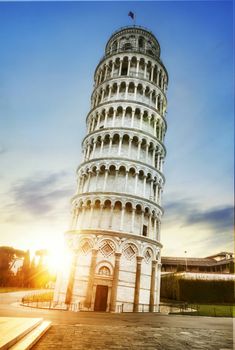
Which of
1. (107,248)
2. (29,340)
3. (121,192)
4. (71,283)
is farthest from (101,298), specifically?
(29,340)

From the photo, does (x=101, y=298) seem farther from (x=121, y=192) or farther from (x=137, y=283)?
(x=121, y=192)

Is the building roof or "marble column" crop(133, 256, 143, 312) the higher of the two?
the building roof

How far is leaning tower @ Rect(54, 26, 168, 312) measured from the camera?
1016 inches

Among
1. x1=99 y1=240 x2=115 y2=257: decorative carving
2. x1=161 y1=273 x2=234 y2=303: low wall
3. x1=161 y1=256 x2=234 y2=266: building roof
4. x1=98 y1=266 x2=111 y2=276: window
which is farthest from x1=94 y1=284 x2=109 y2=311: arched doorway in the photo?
x1=161 y1=256 x2=234 y2=266: building roof

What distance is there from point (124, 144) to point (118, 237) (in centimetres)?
1136

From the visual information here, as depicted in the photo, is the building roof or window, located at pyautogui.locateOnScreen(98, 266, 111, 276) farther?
the building roof

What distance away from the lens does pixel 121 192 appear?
28.8 m

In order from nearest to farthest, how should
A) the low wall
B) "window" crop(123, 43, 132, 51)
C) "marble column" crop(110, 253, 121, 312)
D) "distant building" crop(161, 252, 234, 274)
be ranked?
"marble column" crop(110, 253, 121, 312) < the low wall < "window" crop(123, 43, 132, 51) < "distant building" crop(161, 252, 234, 274)

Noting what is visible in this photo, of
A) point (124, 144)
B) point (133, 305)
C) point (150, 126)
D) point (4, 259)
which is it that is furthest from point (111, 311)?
point (4, 259)

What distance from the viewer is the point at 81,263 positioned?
26578mm

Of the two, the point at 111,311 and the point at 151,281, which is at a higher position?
the point at 151,281

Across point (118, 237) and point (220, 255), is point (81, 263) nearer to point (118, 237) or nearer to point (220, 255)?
point (118, 237)

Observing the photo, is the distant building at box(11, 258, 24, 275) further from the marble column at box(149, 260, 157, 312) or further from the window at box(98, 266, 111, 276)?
the marble column at box(149, 260, 157, 312)

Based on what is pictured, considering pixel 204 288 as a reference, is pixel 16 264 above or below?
above
